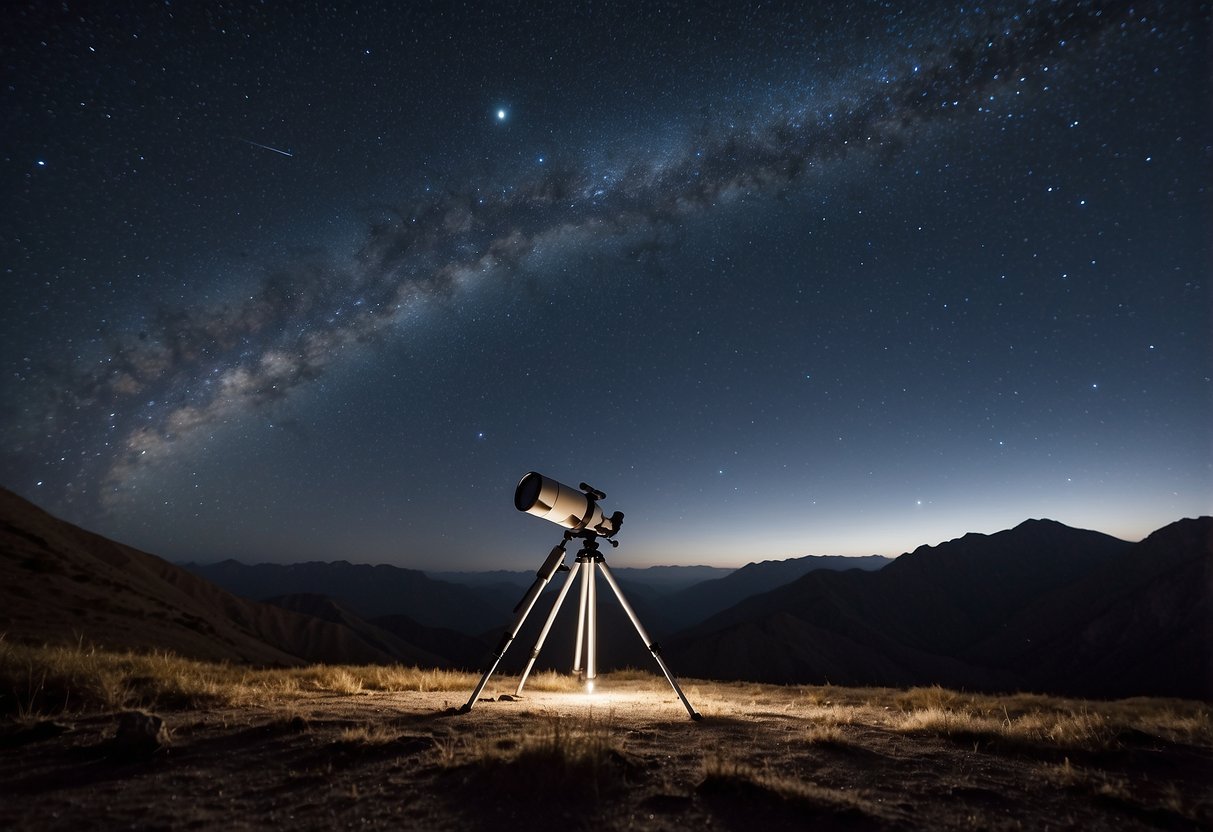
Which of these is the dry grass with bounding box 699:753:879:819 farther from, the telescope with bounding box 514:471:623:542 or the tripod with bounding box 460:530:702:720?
the telescope with bounding box 514:471:623:542

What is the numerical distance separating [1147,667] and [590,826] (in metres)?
161

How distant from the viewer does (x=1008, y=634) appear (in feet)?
494

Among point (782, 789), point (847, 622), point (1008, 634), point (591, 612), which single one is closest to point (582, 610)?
point (591, 612)

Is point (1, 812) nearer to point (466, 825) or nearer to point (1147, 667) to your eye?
point (466, 825)

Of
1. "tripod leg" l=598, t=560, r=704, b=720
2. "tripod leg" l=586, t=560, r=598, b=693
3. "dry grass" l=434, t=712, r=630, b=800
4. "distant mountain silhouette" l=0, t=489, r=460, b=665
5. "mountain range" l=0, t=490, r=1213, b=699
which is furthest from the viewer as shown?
"mountain range" l=0, t=490, r=1213, b=699

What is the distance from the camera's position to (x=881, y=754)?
5.02m

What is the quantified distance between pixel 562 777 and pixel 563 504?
139 inches

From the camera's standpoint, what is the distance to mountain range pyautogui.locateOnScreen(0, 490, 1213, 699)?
41.7m

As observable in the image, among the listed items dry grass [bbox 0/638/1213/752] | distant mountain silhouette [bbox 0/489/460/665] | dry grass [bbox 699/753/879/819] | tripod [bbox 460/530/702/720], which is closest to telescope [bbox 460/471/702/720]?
tripod [bbox 460/530/702/720]

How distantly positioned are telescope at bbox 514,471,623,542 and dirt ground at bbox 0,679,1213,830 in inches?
93.0

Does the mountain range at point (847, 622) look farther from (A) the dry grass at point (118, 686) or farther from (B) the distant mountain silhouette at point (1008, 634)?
(A) the dry grass at point (118, 686)

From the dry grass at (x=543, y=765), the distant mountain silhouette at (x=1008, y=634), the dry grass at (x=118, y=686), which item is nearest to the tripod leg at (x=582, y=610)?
the dry grass at (x=118, y=686)

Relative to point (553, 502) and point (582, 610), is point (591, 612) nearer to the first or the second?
point (582, 610)

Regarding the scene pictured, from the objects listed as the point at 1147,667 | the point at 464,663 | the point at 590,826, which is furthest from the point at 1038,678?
the point at 590,826
